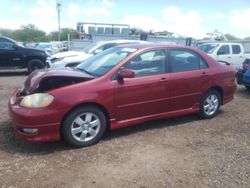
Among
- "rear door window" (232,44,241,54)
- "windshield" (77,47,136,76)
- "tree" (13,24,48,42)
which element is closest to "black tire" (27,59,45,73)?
"windshield" (77,47,136,76)

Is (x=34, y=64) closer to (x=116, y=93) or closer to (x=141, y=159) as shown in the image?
(x=116, y=93)

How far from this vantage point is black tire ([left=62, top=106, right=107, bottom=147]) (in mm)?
4422

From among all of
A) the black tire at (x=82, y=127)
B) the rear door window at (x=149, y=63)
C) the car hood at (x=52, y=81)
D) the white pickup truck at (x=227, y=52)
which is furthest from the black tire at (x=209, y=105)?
the white pickup truck at (x=227, y=52)

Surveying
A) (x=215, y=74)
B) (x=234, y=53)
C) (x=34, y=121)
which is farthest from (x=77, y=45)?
(x=34, y=121)

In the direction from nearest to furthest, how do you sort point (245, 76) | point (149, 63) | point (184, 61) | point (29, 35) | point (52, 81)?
point (52, 81)
point (149, 63)
point (184, 61)
point (245, 76)
point (29, 35)

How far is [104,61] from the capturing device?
534 cm

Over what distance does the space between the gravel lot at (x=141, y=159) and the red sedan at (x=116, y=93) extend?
10.7 inches

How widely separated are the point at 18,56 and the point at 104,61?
8863mm

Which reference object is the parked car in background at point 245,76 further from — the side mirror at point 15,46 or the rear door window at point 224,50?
the side mirror at point 15,46

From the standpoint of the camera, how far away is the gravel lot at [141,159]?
3.65 m

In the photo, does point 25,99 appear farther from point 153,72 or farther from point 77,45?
point 77,45

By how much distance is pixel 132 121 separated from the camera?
509 centimetres

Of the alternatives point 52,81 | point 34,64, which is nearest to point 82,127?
point 52,81

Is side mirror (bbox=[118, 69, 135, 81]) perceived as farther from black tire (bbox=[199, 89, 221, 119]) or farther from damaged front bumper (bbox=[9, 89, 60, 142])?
black tire (bbox=[199, 89, 221, 119])
